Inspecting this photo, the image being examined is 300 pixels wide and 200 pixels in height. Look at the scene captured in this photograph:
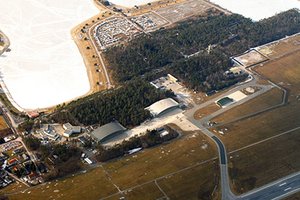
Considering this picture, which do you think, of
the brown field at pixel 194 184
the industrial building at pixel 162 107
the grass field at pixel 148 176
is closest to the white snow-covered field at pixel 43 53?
the industrial building at pixel 162 107

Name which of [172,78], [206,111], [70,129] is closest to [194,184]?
[206,111]

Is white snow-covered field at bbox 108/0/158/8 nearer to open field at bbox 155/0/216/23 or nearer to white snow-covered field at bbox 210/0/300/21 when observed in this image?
open field at bbox 155/0/216/23

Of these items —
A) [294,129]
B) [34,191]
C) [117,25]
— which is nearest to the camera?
[34,191]

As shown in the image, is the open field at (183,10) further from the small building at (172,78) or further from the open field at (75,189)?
the open field at (75,189)

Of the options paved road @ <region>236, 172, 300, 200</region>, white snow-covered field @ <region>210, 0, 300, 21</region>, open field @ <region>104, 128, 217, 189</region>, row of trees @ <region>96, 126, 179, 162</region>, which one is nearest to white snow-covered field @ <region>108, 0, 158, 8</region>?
white snow-covered field @ <region>210, 0, 300, 21</region>

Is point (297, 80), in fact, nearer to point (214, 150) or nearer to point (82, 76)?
point (214, 150)

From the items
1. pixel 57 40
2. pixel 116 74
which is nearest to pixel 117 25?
pixel 57 40
